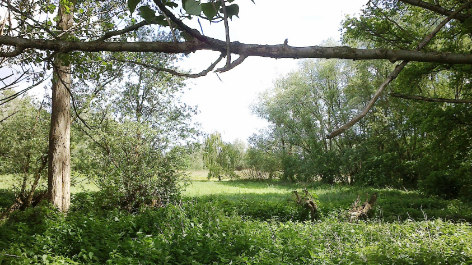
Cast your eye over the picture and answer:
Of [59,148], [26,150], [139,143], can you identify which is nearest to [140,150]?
[139,143]

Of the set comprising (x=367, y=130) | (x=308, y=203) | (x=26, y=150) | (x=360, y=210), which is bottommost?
(x=360, y=210)

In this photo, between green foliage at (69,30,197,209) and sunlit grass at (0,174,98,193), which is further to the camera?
sunlit grass at (0,174,98,193)

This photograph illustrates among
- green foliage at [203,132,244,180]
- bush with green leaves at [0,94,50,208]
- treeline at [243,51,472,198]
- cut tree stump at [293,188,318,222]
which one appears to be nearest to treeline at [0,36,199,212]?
bush with green leaves at [0,94,50,208]

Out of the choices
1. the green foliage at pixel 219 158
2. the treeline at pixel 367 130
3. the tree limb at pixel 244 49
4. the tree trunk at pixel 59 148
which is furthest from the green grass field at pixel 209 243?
the green foliage at pixel 219 158

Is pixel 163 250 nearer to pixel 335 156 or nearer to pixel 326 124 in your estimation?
pixel 335 156

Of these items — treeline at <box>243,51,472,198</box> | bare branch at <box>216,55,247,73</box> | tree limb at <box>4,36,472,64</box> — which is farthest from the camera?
treeline at <box>243,51,472,198</box>

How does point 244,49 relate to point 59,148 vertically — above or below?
above

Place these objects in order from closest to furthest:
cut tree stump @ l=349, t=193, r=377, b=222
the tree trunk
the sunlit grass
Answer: the tree trunk → cut tree stump @ l=349, t=193, r=377, b=222 → the sunlit grass

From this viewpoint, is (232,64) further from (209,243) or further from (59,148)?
(59,148)

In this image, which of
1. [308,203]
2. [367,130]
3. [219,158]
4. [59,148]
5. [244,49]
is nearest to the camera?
[244,49]

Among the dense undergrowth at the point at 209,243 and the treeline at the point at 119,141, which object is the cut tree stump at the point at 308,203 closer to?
the dense undergrowth at the point at 209,243

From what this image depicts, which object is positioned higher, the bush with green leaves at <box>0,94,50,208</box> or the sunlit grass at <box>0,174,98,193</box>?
the bush with green leaves at <box>0,94,50,208</box>

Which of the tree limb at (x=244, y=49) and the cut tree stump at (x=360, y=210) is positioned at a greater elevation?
the tree limb at (x=244, y=49)

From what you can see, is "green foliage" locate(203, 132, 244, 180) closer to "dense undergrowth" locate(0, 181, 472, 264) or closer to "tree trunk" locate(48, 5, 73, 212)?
"tree trunk" locate(48, 5, 73, 212)
